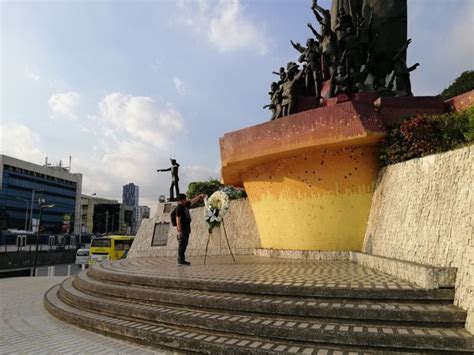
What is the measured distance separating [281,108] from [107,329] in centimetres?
716

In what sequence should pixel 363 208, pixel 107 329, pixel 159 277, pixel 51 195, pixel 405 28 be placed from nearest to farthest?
pixel 107 329
pixel 159 277
pixel 363 208
pixel 405 28
pixel 51 195

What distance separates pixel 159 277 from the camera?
18.5 ft

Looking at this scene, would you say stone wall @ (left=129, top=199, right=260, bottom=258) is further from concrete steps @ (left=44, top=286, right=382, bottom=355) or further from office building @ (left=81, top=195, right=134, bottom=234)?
office building @ (left=81, top=195, right=134, bottom=234)

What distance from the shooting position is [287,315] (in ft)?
12.8

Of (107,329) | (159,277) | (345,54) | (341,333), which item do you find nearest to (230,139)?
(345,54)

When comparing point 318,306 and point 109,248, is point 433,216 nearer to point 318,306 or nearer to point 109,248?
point 318,306

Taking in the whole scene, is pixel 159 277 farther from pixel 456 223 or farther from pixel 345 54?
pixel 345 54

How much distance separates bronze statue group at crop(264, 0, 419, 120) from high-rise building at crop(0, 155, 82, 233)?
52374mm

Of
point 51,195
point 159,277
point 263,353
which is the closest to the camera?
point 263,353

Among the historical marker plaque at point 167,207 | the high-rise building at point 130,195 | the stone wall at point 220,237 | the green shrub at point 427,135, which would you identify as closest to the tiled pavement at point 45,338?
the green shrub at point 427,135

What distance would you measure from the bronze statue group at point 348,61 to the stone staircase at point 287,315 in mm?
5573

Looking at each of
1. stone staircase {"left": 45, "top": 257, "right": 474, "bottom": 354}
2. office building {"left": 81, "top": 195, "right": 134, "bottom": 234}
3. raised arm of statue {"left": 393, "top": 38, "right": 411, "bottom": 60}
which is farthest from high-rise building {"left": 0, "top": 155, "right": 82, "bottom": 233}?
stone staircase {"left": 45, "top": 257, "right": 474, "bottom": 354}

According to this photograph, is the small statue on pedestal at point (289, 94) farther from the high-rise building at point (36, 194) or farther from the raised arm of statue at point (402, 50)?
the high-rise building at point (36, 194)

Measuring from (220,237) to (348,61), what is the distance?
6.10 m
